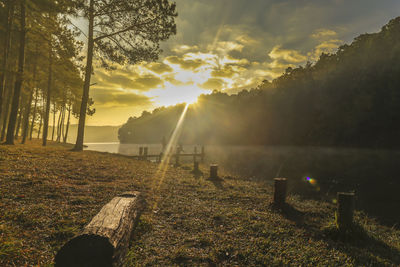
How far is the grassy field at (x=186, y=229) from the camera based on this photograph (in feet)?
12.8

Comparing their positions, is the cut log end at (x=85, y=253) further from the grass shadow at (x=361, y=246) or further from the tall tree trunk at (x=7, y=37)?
the tall tree trunk at (x=7, y=37)

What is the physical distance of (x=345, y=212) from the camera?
5457 millimetres

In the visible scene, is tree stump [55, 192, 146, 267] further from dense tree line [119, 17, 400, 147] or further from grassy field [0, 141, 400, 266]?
dense tree line [119, 17, 400, 147]

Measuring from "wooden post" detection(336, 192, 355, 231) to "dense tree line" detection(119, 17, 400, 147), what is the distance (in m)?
42.0

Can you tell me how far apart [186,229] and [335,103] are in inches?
2114

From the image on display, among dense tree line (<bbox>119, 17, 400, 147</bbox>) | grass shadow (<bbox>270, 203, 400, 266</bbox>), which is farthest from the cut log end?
dense tree line (<bbox>119, 17, 400, 147</bbox>)

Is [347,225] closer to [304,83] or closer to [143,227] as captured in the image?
[143,227]

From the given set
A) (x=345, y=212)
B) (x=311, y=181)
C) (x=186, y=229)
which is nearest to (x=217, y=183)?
(x=186, y=229)

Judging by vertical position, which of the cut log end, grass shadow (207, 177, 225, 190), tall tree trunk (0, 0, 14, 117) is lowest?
grass shadow (207, 177, 225, 190)

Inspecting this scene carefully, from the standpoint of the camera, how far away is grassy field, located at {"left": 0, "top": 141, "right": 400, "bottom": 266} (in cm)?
390

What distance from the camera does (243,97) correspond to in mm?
83000

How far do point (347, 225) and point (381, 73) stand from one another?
161 feet

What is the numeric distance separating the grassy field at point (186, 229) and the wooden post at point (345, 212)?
0.21 meters

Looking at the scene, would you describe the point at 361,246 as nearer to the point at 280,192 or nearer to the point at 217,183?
the point at 280,192
